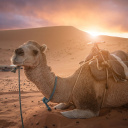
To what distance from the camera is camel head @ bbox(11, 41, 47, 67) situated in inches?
98.3

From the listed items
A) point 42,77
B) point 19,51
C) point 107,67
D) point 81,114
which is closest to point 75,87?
point 81,114

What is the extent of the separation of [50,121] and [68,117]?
425mm

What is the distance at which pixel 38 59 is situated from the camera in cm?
284


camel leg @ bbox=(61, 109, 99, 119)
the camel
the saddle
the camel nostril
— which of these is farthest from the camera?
the saddle

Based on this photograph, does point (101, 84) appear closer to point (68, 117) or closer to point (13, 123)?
point (68, 117)

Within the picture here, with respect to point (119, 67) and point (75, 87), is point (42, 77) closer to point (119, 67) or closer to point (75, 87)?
point (75, 87)

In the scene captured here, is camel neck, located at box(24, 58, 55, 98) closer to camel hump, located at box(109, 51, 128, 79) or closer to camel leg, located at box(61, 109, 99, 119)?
camel leg, located at box(61, 109, 99, 119)

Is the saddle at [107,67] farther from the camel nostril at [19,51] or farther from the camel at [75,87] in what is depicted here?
the camel nostril at [19,51]

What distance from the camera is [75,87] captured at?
10.2ft

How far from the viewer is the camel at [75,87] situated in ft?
9.13

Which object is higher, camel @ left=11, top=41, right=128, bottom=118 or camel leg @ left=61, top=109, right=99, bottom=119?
camel @ left=11, top=41, right=128, bottom=118

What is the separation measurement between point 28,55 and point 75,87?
1344 millimetres


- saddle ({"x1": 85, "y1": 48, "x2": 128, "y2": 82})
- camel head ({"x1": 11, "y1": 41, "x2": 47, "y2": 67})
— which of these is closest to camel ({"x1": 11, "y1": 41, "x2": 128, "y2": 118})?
camel head ({"x1": 11, "y1": 41, "x2": 47, "y2": 67})

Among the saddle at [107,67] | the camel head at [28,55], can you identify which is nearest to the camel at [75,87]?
the camel head at [28,55]
